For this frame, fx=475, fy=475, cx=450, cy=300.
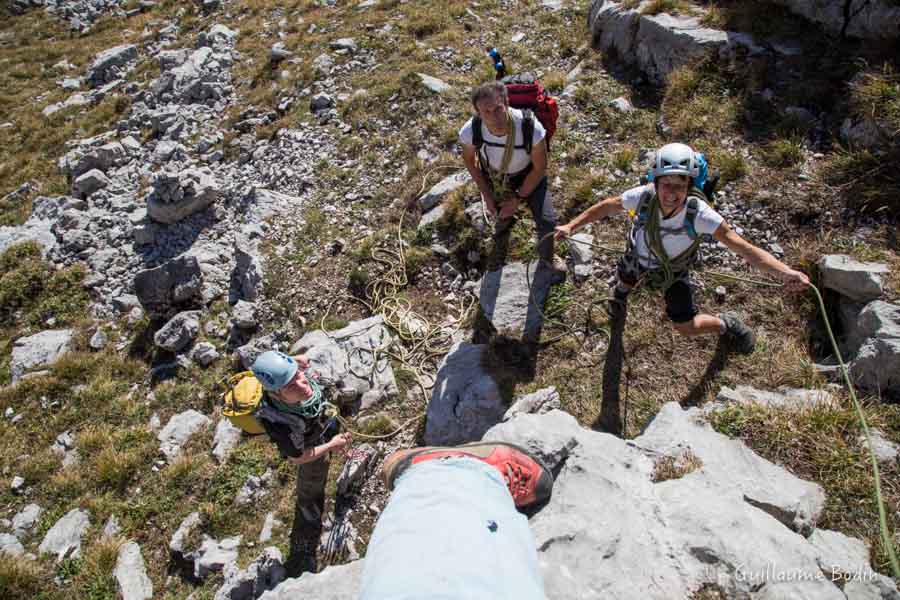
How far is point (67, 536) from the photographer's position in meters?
6.06

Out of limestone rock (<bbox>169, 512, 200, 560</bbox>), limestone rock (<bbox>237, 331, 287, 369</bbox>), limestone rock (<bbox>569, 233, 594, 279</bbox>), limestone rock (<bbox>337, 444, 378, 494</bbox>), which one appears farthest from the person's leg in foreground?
limestone rock (<bbox>237, 331, 287, 369</bbox>)

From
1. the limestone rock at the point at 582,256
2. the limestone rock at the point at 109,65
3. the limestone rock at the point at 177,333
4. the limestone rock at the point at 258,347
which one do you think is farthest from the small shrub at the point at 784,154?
the limestone rock at the point at 109,65

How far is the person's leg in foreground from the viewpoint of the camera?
222 cm

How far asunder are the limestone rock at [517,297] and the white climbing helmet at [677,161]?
245cm

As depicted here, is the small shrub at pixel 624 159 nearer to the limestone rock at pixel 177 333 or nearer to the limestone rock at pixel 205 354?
the limestone rock at pixel 205 354

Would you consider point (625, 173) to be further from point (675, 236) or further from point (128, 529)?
point (128, 529)

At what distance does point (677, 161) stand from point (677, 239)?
76 cm

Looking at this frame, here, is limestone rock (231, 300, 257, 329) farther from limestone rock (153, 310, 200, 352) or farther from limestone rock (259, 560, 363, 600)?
limestone rock (259, 560, 363, 600)

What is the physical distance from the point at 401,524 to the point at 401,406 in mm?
3547

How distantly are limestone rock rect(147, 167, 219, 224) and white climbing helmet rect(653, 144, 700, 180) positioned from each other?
8.88 meters

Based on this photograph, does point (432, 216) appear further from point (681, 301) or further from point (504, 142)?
point (681, 301)

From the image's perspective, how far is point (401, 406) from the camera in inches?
242

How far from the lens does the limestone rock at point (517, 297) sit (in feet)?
20.1

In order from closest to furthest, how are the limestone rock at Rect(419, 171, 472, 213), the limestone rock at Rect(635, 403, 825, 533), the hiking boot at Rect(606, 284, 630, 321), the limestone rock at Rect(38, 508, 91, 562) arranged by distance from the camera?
the limestone rock at Rect(635, 403, 825, 533)
the hiking boot at Rect(606, 284, 630, 321)
the limestone rock at Rect(38, 508, 91, 562)
the limestone rock at Rect(419, 171, 472, 213)
